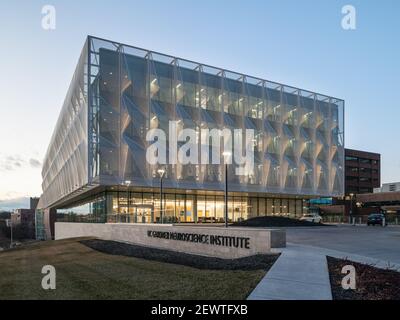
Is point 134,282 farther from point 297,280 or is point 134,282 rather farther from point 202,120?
point 202,120

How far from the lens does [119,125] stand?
147 feet

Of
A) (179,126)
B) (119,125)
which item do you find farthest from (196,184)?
(119,125)

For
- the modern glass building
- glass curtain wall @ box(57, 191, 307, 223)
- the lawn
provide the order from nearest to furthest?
the lawn, the modern glass building, glass curtain wall @ box(57, 191, 307, 223)

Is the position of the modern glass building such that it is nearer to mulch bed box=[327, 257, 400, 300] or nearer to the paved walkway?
the paved walkway

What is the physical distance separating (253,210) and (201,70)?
23661 millimetres

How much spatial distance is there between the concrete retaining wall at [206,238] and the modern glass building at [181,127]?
413 inches

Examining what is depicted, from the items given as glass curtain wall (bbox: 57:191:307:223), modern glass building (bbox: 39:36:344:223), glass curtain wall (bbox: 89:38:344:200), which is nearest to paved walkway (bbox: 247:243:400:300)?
modern glass building (bbox: 39:36:344:223)

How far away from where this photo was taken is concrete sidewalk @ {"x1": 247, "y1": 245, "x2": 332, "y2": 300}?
8250 millimetres

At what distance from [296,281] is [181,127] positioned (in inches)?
1609

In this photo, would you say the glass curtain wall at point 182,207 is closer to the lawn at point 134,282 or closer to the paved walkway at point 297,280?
the lawn at point 134,282

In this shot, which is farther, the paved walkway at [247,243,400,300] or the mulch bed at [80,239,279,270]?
the mulch bed at [80,239,279,270]

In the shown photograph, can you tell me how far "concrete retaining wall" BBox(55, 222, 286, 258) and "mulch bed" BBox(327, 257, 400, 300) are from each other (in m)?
4.47

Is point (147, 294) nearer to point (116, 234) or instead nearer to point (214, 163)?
point (116, 234)

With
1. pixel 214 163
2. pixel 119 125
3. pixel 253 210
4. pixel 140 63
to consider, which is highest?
pixel 140 63
